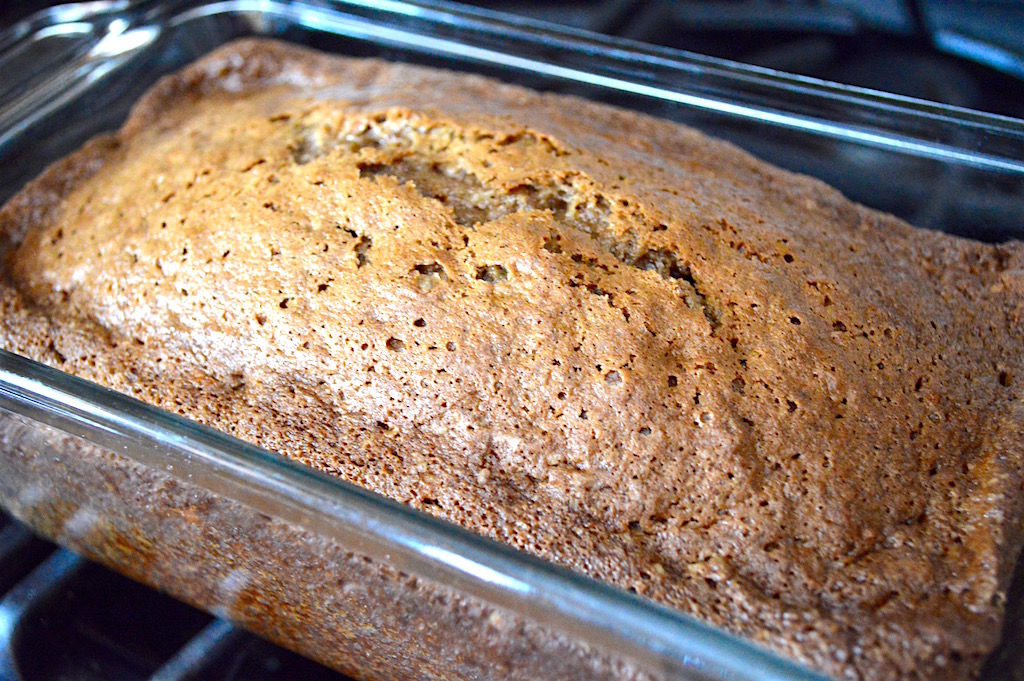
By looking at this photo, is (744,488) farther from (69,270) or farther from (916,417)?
(69,270)

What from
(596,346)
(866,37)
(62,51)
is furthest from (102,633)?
(866,37)

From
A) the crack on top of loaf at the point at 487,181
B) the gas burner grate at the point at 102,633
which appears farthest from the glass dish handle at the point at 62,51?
the gas burner grate at the point at 102,633

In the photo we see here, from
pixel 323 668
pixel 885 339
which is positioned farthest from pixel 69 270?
pixel 885 339

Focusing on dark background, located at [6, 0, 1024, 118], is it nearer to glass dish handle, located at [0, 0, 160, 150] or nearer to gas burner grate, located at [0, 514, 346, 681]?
glass dish handle, located at [0, 0, 160, 150]

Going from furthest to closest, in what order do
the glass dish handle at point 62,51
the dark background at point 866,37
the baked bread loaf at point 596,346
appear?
the dark background at point 866,37, the glass dish handle at point 62,51, the baked bread loaf at point 596,346

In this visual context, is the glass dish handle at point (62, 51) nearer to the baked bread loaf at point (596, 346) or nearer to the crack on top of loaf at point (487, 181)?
the baked bread loaf at point (596, 346)

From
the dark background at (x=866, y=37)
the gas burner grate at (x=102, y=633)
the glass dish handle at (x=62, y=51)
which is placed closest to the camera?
the gas burner grate at (x=102, y=633)

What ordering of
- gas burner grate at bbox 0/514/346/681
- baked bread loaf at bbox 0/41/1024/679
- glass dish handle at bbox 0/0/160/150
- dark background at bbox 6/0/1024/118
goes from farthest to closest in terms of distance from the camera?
dark background at bbox 6/0/1024/118, glass dish handle at bbox 0/0/160/150, gas burner grate at bbox 0/514/346/681, baked bread loaf at bbox 0/41/1024/679

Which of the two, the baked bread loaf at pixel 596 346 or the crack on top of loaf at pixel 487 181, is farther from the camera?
the crack on top of loaf at pixel 487 181

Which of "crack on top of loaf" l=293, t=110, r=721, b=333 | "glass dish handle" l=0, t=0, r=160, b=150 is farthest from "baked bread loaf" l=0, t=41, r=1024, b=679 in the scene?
"glass dish handle" l=0, t=0, r=160, b=150
